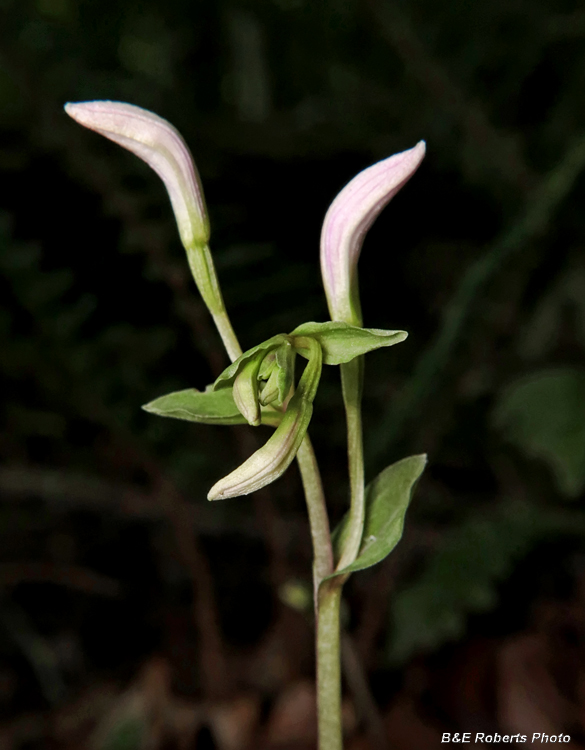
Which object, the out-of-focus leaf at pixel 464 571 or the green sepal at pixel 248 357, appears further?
the out-of-focus leaf at pixel 464 571

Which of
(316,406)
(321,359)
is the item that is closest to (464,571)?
(316,406)

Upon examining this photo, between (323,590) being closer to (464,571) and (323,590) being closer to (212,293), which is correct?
(212,293)

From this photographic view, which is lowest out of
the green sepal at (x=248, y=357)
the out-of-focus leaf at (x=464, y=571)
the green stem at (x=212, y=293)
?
the out-of-focus leaf at (x=464, y=571)

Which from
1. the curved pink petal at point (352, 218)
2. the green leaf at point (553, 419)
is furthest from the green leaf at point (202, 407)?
the green leaf at point (553, 419)

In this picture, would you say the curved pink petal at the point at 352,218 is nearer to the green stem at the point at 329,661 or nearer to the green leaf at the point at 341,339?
the green leaf at the point at 341,339

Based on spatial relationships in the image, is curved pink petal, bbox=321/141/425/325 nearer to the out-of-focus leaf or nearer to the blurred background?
the blurred background

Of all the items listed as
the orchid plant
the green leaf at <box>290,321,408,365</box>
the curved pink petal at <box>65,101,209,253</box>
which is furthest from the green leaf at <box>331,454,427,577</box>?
the curved pink petal at <box>65,101,209,253</box>

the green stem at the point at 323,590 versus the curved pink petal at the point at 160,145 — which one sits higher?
the curved pink petal at the point at 160,145
